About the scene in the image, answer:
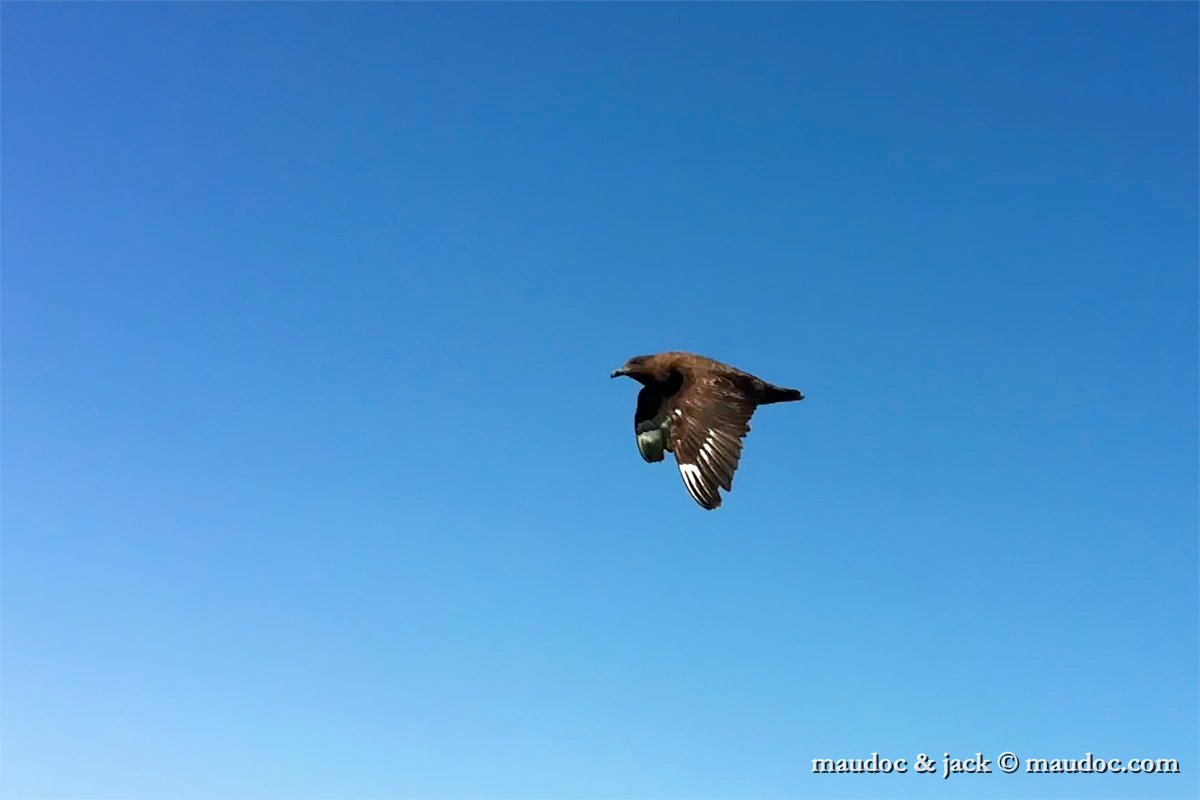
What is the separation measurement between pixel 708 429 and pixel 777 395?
112 cm

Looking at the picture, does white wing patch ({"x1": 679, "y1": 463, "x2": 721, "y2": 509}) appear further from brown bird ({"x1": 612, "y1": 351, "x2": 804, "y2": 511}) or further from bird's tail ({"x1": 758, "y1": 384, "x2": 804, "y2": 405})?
bird's tail ({"x1": 758, "y1": 384, "x2": 804, "y2": 405})

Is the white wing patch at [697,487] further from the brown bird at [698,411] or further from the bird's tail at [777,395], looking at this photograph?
the bird's tail at [777,395]

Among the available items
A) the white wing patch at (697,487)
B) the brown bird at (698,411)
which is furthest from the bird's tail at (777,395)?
the white wing patch at (697,487)

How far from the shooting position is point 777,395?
20266 mm

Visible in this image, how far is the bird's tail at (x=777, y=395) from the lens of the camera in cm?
2017

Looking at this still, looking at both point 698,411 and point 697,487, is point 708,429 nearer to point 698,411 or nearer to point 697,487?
point 698,411

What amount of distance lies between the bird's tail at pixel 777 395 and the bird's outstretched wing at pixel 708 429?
0.67 feet

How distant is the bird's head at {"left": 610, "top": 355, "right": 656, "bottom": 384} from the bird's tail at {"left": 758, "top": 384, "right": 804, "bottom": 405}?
5.45 ft

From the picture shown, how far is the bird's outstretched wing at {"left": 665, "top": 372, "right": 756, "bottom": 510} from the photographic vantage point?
19.6 m

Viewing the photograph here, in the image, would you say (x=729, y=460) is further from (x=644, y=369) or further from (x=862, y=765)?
(x=862, y=765)

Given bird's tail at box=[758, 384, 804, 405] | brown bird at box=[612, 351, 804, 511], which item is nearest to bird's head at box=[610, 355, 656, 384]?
brown bird at box=[612, 351, 804, 511]

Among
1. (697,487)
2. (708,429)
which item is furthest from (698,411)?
(697,487)

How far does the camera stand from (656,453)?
2033cm

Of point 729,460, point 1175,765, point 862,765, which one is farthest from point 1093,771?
point 729,460
